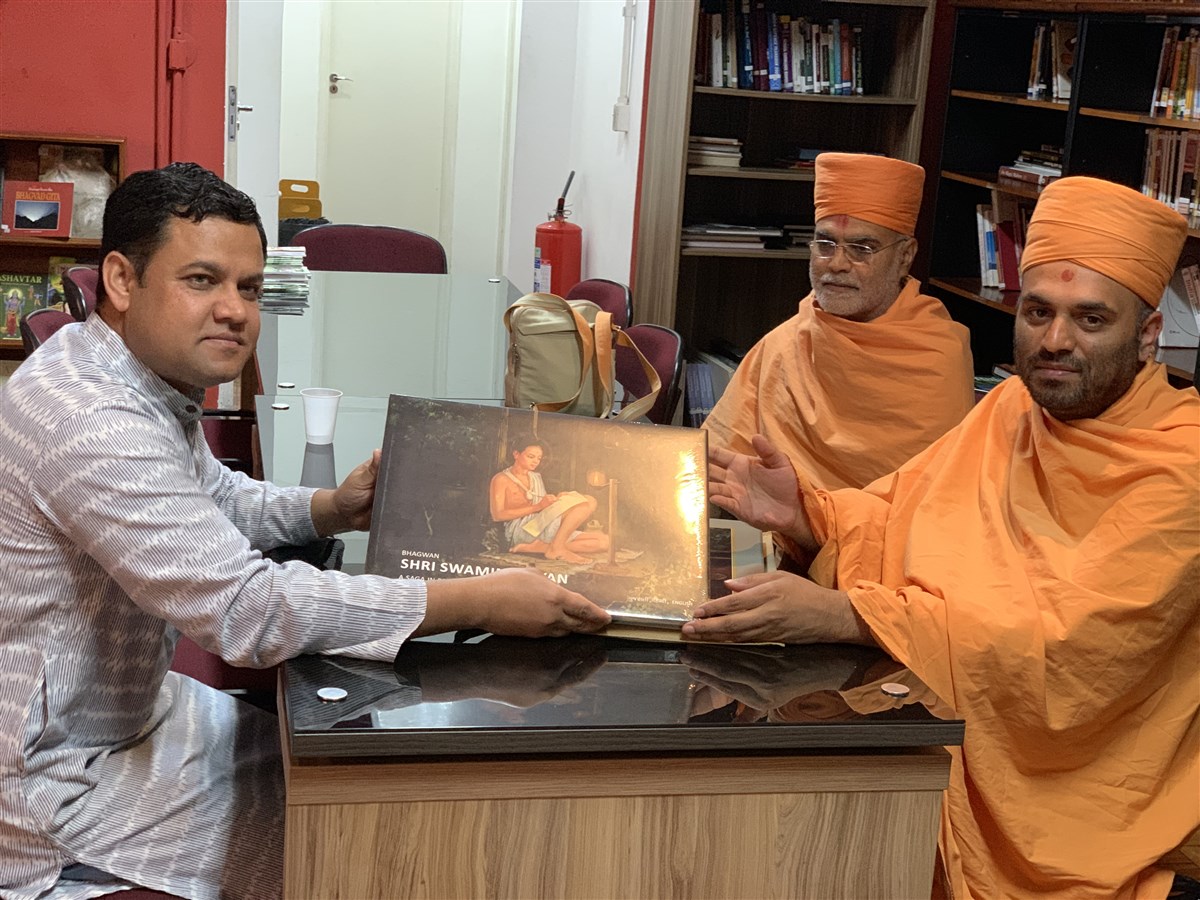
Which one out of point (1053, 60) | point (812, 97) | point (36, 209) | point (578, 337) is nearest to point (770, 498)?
point (578, 337)

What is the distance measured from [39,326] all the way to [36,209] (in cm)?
228

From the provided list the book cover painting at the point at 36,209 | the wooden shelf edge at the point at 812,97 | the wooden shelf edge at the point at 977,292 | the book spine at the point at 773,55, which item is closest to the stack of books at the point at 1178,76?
the wooden shelf edge at the point at 977,292

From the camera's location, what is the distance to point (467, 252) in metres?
8.66

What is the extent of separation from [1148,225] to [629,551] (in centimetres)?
91

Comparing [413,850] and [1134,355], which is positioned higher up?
[1134,355]

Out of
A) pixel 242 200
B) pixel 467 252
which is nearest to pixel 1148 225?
pixel 242 200

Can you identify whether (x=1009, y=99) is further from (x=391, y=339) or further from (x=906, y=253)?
(x=391, y=339)

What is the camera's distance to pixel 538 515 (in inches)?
66.9

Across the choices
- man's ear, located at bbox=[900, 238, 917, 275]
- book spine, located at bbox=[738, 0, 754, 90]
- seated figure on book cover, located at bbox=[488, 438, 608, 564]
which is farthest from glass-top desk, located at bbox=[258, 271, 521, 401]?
seated figure on book cover, located at bbox=[488, 438, 608, 564]

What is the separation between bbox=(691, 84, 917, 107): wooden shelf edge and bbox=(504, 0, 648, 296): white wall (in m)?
0.96

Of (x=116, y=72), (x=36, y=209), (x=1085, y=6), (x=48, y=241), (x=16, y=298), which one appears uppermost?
(x=1085, y=6)

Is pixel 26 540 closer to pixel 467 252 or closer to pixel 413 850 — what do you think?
pixel 413 850

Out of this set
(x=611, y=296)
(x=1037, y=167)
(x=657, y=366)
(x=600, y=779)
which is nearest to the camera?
(x=600, y=779)

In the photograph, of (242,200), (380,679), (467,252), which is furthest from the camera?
(467,252)
